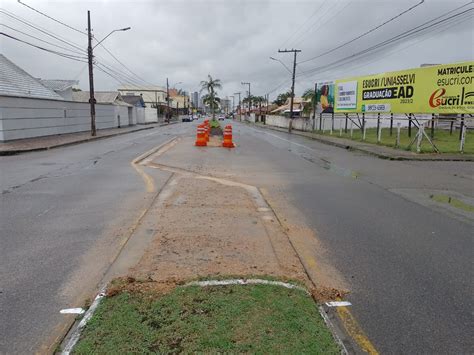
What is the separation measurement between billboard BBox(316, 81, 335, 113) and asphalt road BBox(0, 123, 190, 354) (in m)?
28.4

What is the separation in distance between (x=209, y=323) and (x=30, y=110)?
2632 cm

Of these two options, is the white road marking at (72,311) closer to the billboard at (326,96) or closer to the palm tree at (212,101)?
the billboard at (326,96)

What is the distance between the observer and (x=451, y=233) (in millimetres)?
6465

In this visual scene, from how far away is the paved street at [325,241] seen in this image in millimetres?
3591

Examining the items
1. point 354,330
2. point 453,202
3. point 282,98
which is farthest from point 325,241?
point 282,98

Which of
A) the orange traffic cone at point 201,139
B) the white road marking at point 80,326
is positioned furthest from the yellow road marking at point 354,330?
the orange traffic cone at point 201,139

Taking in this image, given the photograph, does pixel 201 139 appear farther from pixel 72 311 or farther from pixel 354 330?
pixel 354 330

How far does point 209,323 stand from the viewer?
3273 mm

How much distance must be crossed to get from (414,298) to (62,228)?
16.9ft

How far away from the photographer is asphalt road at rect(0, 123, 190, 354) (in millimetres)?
3592

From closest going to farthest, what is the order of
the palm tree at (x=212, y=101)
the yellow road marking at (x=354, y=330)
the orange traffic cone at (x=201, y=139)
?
the yellow road marking at (x=354, y=330)
the orange traffic cone at (x=201, y=139)
the palm tree at (x=212, y=101)

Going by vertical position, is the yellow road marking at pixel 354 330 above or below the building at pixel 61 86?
below

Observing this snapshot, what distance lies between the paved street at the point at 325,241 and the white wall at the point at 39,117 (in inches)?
482

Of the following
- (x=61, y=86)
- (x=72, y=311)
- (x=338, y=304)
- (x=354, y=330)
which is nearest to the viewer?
(x=354, y=330)
